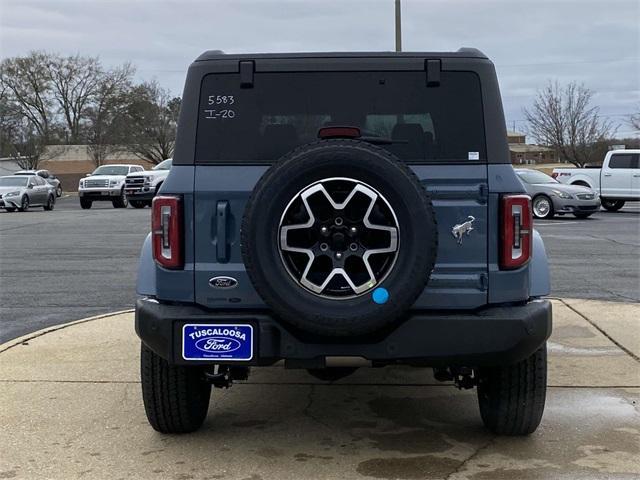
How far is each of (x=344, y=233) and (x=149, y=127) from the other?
64014 millimetres

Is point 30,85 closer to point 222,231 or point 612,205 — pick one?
point 612,205

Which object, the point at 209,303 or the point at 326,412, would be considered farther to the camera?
the point at 326,412

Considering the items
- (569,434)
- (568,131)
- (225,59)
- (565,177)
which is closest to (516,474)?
(569,434)

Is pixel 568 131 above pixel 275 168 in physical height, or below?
above

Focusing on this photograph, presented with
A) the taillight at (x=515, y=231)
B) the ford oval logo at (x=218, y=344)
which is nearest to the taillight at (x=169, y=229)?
the ford oval logo at (x=218, y=344)

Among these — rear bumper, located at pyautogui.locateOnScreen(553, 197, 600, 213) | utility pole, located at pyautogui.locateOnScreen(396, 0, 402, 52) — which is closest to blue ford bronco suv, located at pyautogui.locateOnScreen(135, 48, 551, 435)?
utility pole, located at pyautogui.locateOnScreen(396, 0, 402, 52)

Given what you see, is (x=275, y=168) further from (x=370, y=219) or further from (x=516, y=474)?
(x=516, y=474)

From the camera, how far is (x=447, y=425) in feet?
16.0

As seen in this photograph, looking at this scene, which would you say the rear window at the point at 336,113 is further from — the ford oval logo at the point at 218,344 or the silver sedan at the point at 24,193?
the silver sedan at the point at 24,193

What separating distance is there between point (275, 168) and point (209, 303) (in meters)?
0.78

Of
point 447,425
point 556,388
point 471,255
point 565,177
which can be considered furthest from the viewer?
point 565,177

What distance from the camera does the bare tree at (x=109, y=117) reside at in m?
64.7

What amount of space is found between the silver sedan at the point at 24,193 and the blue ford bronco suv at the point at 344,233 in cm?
2791

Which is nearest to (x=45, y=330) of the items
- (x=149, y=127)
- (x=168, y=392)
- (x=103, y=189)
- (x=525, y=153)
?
(x=168, y=392)
